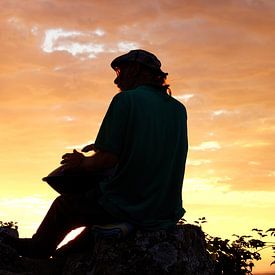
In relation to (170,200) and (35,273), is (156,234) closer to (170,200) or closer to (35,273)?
(170,200)

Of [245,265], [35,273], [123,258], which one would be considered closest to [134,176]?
[123,258]

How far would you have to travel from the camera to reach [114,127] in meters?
5.62

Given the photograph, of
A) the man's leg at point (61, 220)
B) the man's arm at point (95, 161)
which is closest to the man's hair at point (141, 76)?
the man's arm at point (95, 161)

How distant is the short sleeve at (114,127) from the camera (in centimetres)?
557

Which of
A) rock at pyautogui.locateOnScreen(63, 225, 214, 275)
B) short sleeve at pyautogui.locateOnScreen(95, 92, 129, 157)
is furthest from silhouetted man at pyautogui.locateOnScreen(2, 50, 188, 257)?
rock at pyautogui.locateOnScreen(63, 225, 214, 275)

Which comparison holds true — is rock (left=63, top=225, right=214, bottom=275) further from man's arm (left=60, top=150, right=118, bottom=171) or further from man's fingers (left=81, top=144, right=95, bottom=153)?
man's fingers (left=81, top=144, right=95, bottom=153)

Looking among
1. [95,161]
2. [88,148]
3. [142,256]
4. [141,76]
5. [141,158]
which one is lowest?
[142,256]

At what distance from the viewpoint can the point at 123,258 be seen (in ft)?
18.2

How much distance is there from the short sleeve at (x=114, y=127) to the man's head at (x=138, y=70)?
390 mm

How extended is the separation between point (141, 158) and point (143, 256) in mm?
866

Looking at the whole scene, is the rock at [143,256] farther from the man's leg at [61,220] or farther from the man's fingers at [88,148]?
the man's fingers at [88,148]

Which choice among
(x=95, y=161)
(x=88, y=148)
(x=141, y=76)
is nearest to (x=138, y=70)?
(x=141, y=76)

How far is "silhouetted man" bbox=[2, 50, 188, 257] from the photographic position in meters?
5.63

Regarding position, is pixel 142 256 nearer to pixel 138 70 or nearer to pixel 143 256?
pixel 143 256
